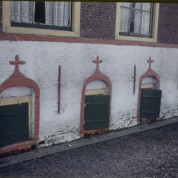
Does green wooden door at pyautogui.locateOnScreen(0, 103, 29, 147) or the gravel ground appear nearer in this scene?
the gravel ground

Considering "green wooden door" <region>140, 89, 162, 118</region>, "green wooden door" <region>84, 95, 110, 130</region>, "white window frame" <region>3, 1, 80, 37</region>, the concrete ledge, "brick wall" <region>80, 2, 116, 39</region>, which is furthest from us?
"green wooden door" <region>140, 89, 162, 118</region>

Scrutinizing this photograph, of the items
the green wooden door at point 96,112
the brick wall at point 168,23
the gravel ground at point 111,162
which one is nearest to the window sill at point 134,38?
the brick wall at point 168,23

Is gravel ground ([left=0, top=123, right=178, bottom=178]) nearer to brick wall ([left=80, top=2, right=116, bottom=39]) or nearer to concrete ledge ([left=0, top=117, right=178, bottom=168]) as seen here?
concrete ledge ([left=0, top=117, right=178, bottom=168])

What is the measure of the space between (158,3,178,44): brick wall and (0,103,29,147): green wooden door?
6367 mm

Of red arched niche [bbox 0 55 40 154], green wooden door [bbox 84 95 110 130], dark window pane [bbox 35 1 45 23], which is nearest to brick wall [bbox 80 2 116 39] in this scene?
dark window pane [bbox 35 1 45 23]

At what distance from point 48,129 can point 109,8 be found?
463 centimetres

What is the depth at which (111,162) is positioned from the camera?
5957mm

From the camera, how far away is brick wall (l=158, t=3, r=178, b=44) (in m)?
8.90

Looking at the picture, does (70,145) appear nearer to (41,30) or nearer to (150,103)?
(41,30)

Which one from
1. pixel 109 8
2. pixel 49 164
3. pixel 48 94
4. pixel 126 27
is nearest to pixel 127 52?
pixel 126 27

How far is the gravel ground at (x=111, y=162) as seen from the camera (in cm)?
532

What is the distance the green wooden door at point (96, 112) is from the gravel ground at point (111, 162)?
76 centimetres

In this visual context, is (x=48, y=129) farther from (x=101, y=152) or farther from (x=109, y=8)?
(x=109, y=8)

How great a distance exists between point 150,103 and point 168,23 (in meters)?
3.52
